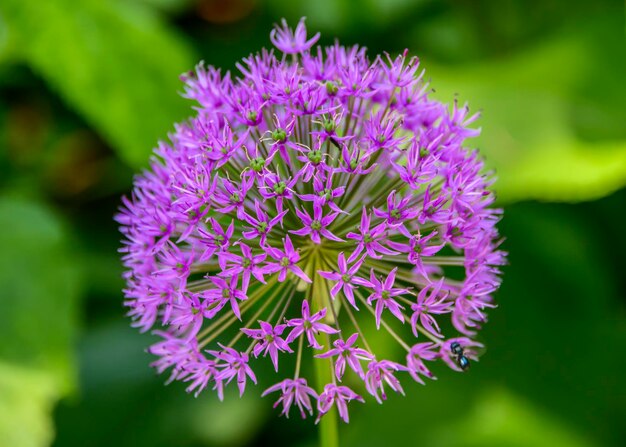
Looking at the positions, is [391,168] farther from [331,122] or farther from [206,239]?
[206,239]

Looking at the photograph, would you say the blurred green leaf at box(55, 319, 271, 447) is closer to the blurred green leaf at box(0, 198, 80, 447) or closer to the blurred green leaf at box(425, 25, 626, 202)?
the blurred green leaf at box(0, 198, 80, 447)

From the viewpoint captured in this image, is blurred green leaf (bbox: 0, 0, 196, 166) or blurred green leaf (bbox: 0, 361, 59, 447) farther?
blurred green leaf (bbox: 0, 0, 196, 166)

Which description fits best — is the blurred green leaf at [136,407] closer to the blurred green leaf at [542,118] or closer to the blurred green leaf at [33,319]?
the blurred green leaf at [33,319]

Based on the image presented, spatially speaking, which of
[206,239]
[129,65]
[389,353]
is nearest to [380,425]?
[389,353]

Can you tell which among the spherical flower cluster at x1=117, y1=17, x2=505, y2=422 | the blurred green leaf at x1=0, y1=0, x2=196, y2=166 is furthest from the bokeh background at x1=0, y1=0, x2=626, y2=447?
the spherical flower cluster at x1=117, y1=17, x2=505, y2=422

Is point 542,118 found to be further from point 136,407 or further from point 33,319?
point 33,319

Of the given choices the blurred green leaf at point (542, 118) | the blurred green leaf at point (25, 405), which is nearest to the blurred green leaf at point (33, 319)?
the blurred green leaf at point (25, 405)

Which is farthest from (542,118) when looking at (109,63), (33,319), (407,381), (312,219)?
(33,319)
